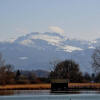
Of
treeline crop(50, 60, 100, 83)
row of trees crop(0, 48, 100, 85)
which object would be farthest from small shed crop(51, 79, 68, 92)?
treeline crop(50, 60, 100, 83)

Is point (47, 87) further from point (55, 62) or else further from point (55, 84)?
point (55, 62)

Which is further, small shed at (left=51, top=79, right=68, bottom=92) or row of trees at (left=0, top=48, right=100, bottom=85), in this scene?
row of trees at (left=0, top=48, right=100, bottom=85)

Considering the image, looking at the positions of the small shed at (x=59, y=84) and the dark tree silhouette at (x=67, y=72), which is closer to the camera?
the small shed at (x=59, y=84)

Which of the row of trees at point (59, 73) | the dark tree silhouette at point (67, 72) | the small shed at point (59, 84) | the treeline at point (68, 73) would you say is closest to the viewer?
the small shed at point (59, 84)

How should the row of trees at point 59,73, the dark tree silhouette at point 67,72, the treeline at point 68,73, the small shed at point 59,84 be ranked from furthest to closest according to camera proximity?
the dark tree silhouette at point 67,72, the treeline at point 68,73, the row of trees at point 59,73, the small shed at point 59,84

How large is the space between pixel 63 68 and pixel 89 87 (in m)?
29.5

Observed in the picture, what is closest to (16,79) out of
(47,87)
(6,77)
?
(6,77)

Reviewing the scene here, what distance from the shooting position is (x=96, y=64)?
334 feet

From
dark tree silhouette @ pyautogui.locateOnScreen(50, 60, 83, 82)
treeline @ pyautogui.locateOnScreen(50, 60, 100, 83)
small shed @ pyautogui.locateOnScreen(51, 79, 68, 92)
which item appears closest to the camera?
small shed @ pyautogui.locateOnScreen(51, 79, 68, 92)

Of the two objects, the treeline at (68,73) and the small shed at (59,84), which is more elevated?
the treeline at (68,73)

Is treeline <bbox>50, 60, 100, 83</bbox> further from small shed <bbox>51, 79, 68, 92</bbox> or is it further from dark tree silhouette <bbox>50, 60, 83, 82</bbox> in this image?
small shed <bbox>51, 79, 68, 92</bbox>

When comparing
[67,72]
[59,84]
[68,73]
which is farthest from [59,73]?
[59,84]

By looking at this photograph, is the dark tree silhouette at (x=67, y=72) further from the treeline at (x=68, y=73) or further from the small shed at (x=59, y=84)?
the small shed at (x=59, y=84)

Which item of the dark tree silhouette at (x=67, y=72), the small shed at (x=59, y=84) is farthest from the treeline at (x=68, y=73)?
the small shed at (x=59, y=84)
